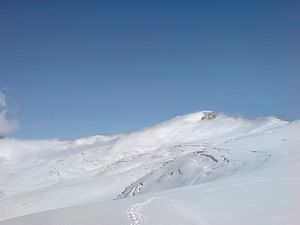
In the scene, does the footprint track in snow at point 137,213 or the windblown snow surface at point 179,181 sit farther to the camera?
the windblown snow surface at point 179,181

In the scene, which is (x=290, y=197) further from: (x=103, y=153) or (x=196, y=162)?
(x=103, y=153)

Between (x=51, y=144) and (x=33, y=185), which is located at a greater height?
(x=51, y=144)

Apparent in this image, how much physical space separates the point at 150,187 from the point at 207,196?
2745 centimetres

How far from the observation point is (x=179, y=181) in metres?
45.2

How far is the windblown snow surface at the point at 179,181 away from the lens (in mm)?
17641

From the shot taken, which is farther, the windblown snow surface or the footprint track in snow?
the windblown snow surface

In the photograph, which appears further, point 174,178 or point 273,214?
point 174,178

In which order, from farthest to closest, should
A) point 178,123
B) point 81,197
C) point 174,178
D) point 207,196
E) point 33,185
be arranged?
point 178,123
point 33,185
point 81,197
point 174,178
point 207,196

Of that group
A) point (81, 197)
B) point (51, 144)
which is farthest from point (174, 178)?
point (51, 144)

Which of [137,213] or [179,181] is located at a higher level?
[179,181]

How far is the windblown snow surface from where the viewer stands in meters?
17.6

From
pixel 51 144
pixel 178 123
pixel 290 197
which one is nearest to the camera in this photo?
pixel 290 197

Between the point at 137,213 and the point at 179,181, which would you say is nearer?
the point at 137,213

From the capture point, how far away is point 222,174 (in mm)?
39719
